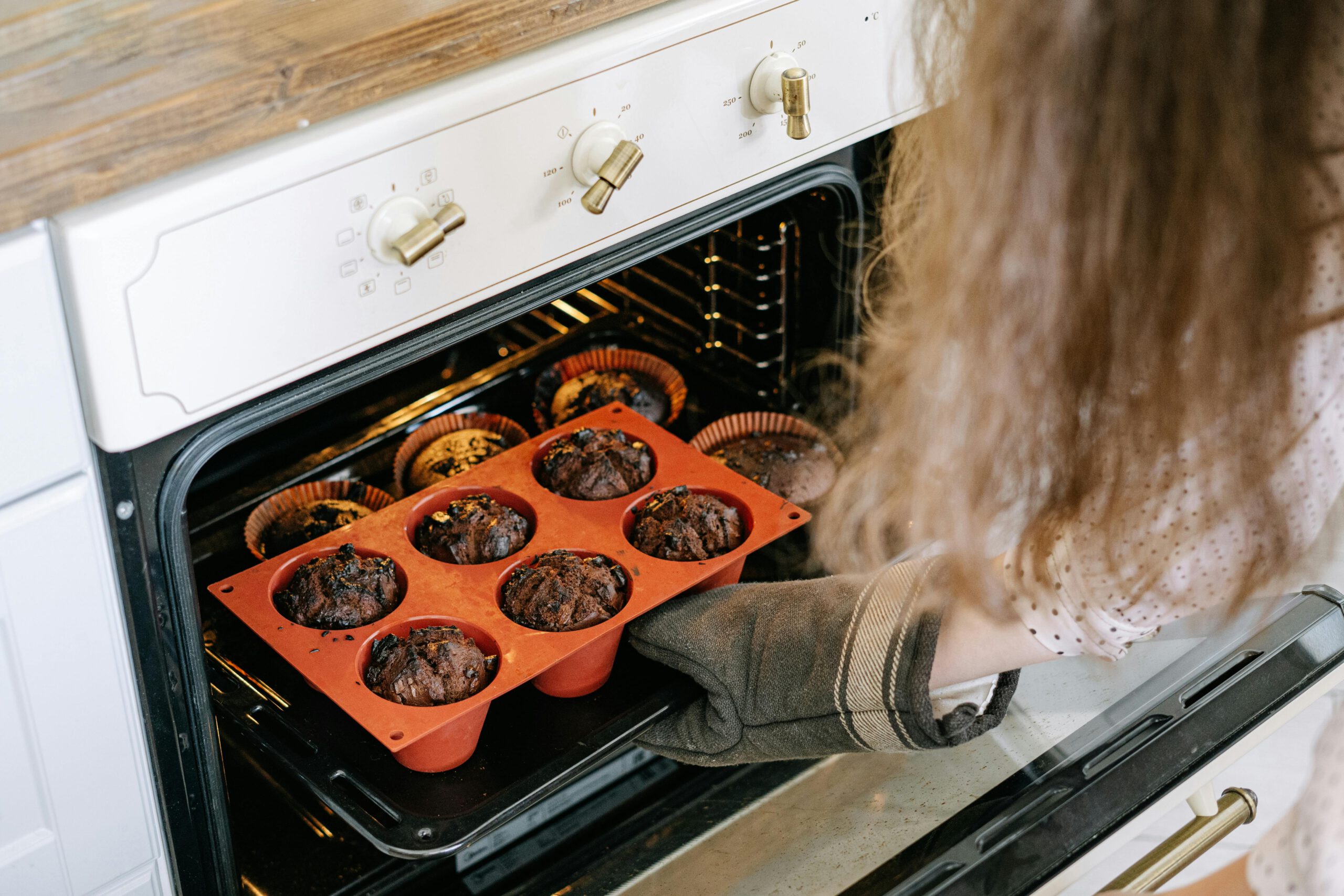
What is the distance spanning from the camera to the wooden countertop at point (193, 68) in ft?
2.31

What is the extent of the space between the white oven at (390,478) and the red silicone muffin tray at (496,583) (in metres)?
0.05

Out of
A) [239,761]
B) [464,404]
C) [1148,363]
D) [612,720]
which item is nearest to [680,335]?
[464,404]

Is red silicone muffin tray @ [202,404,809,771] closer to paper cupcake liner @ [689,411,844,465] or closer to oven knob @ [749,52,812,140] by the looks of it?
paper cupcake liner @ [689,411,844,465]

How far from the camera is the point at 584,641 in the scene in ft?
3.36

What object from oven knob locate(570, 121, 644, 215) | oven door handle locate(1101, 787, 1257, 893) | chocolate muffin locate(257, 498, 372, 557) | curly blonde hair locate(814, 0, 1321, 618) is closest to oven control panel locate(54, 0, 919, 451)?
oven knob locate(570, 121, 644, 215)

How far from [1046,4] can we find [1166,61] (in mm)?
64

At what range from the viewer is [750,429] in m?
1.38

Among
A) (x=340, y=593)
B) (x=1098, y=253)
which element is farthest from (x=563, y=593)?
(x=1098, y=253)

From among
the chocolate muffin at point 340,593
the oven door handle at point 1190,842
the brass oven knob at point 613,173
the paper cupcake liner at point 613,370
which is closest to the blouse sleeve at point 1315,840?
the oven door handle at point 1190,842

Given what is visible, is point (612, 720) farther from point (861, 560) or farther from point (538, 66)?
point (538, 66)

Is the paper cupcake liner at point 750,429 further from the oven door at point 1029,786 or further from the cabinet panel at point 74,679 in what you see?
the cabinet panel at point 74,679

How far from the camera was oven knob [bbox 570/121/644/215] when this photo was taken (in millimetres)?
884

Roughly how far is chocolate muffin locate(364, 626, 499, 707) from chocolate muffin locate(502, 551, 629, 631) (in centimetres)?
5

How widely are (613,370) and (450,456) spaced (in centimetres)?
24
